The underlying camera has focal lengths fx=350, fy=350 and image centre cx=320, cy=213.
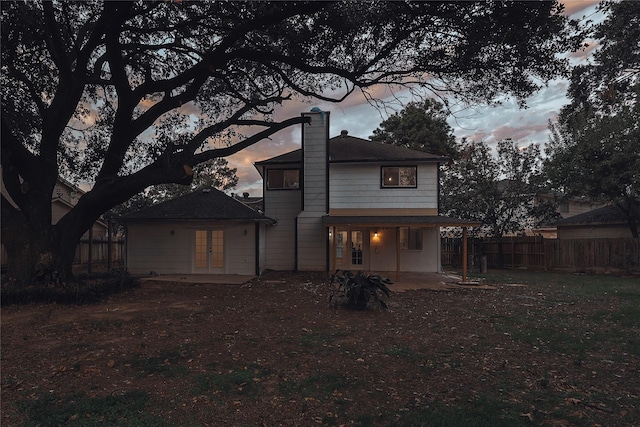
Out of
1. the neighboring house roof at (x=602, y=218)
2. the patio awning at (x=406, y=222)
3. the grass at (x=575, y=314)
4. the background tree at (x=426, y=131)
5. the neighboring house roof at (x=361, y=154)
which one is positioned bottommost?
the grass at (x=575, y=314)

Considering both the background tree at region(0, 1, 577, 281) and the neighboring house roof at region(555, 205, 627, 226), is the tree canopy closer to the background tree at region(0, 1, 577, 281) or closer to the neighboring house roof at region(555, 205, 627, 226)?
the neighboring house roof at region(555, 205, 627, 226)

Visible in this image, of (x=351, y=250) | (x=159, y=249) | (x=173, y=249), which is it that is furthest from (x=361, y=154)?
(x=159, y=249)

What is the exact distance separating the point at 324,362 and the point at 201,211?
11161mm

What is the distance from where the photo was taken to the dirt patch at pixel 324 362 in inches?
137

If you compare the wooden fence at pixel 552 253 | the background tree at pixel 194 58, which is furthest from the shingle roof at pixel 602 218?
the background tree at pixel 194 58

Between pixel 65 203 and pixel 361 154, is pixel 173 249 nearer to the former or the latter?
pixel 361 154

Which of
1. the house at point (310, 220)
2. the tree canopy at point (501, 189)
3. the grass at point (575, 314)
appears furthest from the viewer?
the tree canopy at point (501, 189)

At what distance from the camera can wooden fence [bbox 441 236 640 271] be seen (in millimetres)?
16266

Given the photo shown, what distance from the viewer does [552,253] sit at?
18250 mm

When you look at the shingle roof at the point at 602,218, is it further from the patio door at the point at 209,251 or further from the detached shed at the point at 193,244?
the patio door at the point at 209,251

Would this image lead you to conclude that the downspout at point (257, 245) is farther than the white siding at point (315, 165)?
No

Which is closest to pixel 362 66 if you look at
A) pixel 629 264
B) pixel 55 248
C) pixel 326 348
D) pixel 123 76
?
pixel 123 76

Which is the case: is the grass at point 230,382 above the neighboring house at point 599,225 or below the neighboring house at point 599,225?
below

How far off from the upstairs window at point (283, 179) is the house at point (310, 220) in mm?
47
